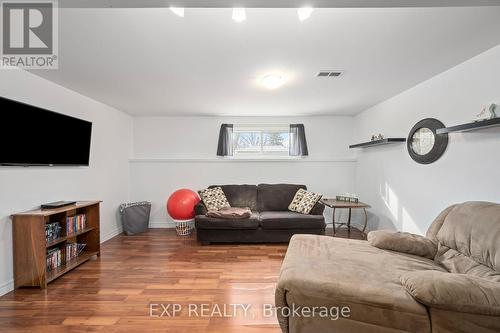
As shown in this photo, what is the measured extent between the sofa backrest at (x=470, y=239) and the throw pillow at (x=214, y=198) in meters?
2.95

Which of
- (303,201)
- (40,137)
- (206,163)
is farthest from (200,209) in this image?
(40,137)

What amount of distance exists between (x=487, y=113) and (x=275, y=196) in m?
2.98

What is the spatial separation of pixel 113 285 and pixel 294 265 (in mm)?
2017

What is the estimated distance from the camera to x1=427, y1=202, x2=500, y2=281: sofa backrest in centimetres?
164

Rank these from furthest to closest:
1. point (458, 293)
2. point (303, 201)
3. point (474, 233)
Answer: point (303, 201)
point (474, 233)
point (458, 293)

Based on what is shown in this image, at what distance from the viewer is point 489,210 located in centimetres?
181

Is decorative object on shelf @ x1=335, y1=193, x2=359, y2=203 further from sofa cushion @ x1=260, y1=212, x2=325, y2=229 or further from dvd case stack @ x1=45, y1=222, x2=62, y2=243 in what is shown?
dvd case stack @ x1=45, y1=222, x2=62, y2=243

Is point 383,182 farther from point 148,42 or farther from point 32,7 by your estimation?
point 32,7

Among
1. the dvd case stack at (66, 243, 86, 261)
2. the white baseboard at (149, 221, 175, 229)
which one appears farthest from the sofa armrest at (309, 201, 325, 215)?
the dvd case stack at (66, 243, 86, 261)

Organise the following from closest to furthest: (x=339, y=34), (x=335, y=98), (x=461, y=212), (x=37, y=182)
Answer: (x=339, y=34) → (x=461, y=212) → (x=37, y=182) → (x=335, y=98)

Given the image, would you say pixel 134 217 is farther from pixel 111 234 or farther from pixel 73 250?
pixel 73 250

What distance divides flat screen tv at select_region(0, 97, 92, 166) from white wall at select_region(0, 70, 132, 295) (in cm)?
14

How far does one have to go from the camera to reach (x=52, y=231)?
2578mm

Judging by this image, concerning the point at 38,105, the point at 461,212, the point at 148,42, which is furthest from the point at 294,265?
the point at 38,105
